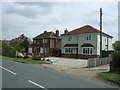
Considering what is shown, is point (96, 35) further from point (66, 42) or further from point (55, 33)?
point (55, 33)

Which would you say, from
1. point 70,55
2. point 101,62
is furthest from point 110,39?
point 101,62

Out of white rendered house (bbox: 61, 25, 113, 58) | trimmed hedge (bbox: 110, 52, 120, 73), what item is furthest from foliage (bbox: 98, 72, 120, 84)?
white rendered house (bbox: 61, 25, 113, 58)

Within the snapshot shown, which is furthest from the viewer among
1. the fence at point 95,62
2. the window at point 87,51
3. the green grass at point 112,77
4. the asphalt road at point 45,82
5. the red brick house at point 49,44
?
the red brick house at point 49,44

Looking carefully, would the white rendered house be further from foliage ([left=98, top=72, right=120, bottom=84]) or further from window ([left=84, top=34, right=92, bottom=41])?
foliage ([left=98, top=72, right=120, bottom=84])

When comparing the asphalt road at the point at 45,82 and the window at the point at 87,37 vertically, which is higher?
the window at the point at 87,37

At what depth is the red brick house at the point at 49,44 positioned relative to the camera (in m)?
57.9

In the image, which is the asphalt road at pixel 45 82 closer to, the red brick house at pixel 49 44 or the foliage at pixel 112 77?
the foliage at pixel 112 77

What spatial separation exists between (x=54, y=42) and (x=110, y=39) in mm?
18682

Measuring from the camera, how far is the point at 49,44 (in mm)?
59031

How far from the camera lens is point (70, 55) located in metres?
49.2

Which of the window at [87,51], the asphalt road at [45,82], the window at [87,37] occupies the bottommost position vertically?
the asphalt road at [45,82]

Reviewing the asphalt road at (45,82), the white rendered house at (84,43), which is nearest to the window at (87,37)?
the white rendered house at (84,43)

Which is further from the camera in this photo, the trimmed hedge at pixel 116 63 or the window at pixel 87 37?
the window at pixel 87 37

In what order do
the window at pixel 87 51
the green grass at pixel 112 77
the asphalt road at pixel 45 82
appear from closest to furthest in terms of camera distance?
the asphalt road at pixel 45 82 < the green grass at pixel 112 77 < the window at pixel 87 51
